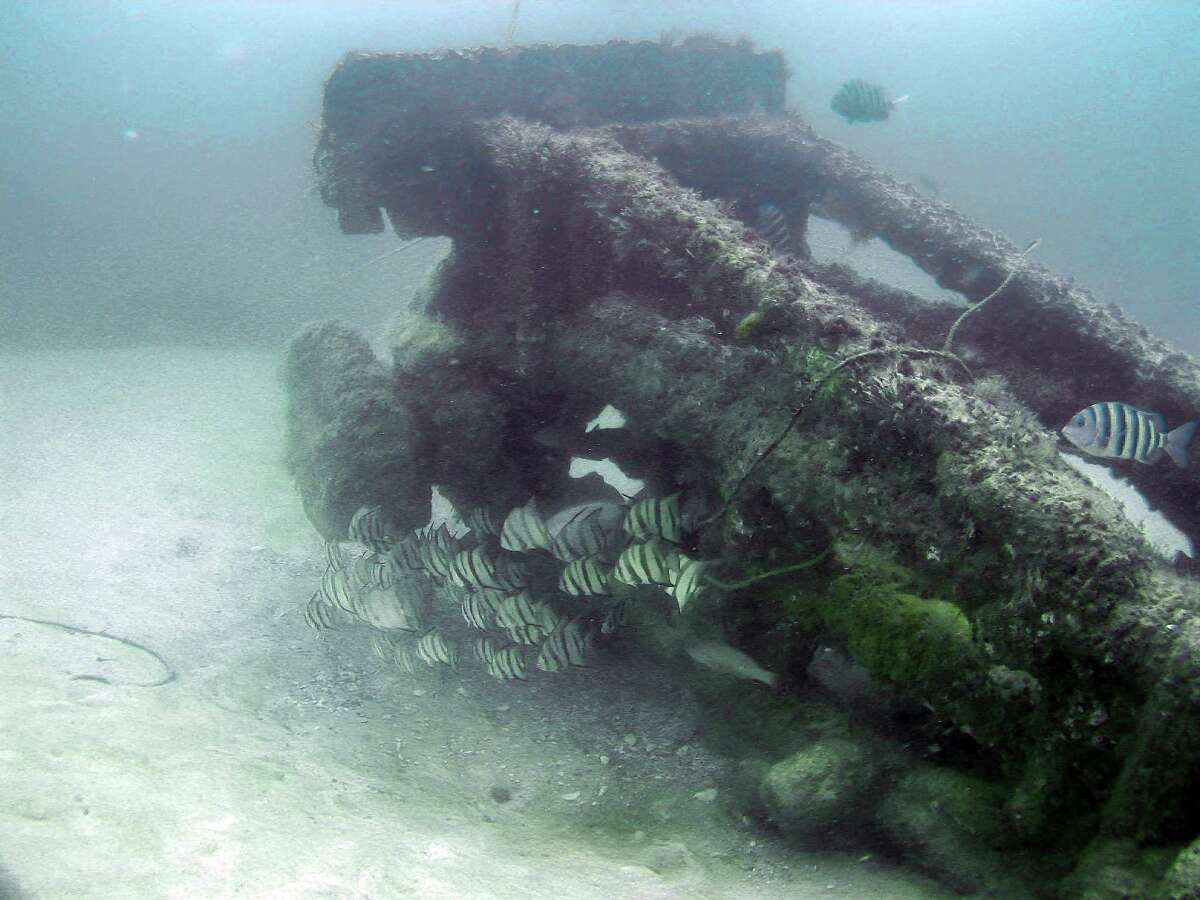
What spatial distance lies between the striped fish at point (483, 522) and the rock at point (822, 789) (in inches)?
123

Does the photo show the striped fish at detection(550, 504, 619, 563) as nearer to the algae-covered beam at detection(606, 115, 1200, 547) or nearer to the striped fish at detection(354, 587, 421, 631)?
the striped fish at detection(354, 587, 421, 631)

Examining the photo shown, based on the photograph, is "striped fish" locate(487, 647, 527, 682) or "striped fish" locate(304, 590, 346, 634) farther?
"striped fish" locate(304, 590, 346, 634)

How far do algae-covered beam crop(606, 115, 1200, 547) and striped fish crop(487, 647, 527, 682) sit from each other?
418 centimetres

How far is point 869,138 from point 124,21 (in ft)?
200

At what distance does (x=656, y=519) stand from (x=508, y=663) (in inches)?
69.3

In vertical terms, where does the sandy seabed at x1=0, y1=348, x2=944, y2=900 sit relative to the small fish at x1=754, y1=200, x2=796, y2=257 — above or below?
below

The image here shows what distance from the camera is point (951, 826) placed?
2.69m

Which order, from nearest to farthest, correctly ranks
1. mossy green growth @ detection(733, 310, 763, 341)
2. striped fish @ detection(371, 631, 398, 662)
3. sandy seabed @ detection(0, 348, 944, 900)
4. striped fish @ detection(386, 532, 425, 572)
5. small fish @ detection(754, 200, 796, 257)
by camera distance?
sandy seabed @ detection(0, 348, 944, 900), mossy green growth @ detection(733, 310, 763, 341), striped fish @ detection(386, 532, 425, 572), striped fish @ detection(371, 631, 398, 662), small fish @ detection(754, 200, 796, 257)

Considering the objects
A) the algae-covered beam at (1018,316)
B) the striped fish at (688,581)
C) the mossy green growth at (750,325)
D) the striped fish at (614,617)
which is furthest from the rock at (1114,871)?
the algae-covered beam at (1018,316)

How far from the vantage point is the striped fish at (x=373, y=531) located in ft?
18.3

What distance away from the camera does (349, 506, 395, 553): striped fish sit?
557 cm

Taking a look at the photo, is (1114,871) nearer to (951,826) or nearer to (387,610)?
(951,826)

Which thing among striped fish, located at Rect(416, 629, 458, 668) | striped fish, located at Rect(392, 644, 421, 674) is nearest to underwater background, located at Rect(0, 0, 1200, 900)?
striped fish, located at Rect(392, 644, 421, 674)

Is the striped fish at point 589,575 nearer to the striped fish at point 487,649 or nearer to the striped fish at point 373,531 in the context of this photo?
the striped fish at point 487,649
